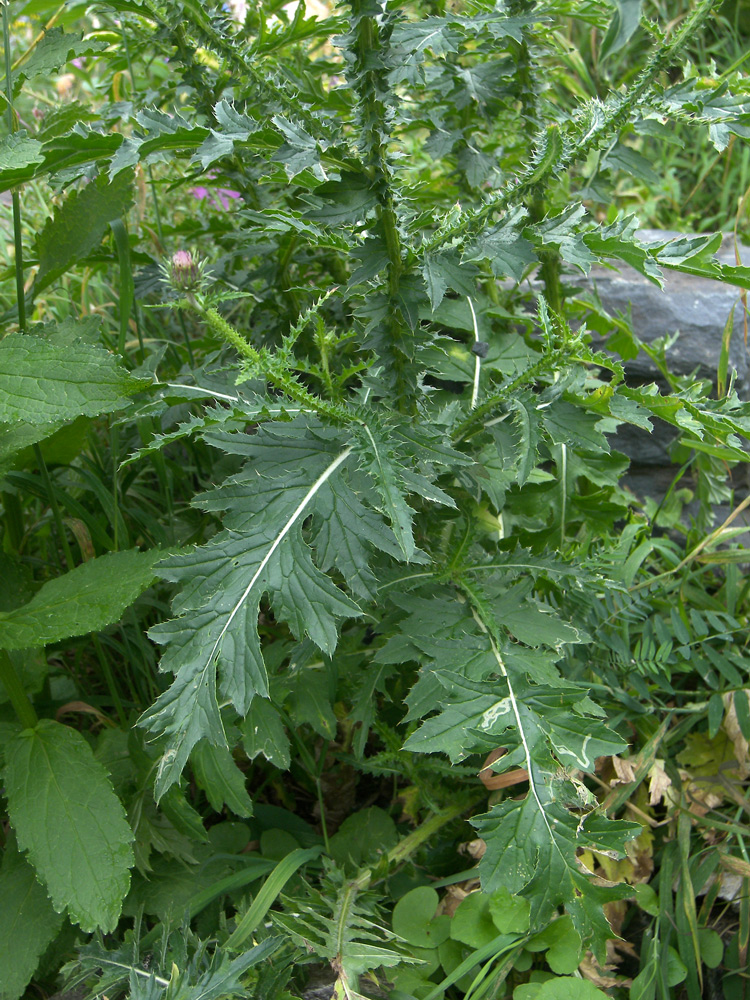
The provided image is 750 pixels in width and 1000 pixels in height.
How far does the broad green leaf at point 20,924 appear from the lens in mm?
1462

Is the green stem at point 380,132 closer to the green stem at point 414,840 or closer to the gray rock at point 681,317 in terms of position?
the green stem at point 414,840

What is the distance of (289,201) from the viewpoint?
2.02m

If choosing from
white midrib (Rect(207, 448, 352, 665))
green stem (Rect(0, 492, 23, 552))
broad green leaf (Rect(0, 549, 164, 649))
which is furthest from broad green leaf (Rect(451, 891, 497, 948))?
green stem (Rect(0, 492, 23, 552))

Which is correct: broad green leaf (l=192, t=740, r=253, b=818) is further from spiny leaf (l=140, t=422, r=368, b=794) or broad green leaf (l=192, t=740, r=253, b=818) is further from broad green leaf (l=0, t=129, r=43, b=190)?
broad green leaf (l=0, t=129, r=43, b=190)

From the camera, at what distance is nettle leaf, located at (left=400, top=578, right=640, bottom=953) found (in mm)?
1252

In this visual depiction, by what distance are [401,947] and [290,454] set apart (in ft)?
3.24

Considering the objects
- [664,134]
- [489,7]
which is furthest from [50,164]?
[664,134]

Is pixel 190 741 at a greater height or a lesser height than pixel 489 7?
lesser

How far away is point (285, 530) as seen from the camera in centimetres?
141

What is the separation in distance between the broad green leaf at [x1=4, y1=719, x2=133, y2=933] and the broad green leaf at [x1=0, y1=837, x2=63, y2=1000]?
0.17 meters

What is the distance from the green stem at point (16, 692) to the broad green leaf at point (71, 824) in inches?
1.9

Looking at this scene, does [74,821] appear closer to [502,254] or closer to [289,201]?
[502,254]

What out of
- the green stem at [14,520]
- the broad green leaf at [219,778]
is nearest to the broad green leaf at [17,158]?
the green stem at [14,520]

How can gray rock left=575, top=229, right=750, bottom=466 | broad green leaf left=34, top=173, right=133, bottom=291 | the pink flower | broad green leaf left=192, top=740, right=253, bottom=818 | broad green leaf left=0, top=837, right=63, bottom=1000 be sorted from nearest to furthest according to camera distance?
broad green leaf left=0, top=837, right=63, bottom=1000 < broad green leaf left=192, top=740, right=253, bottom=818 < broad green leaf left=34, top=173, right=133, bottom=291 < gray rock left=575, top=229, right=750, bottom=466 < the pink flower
